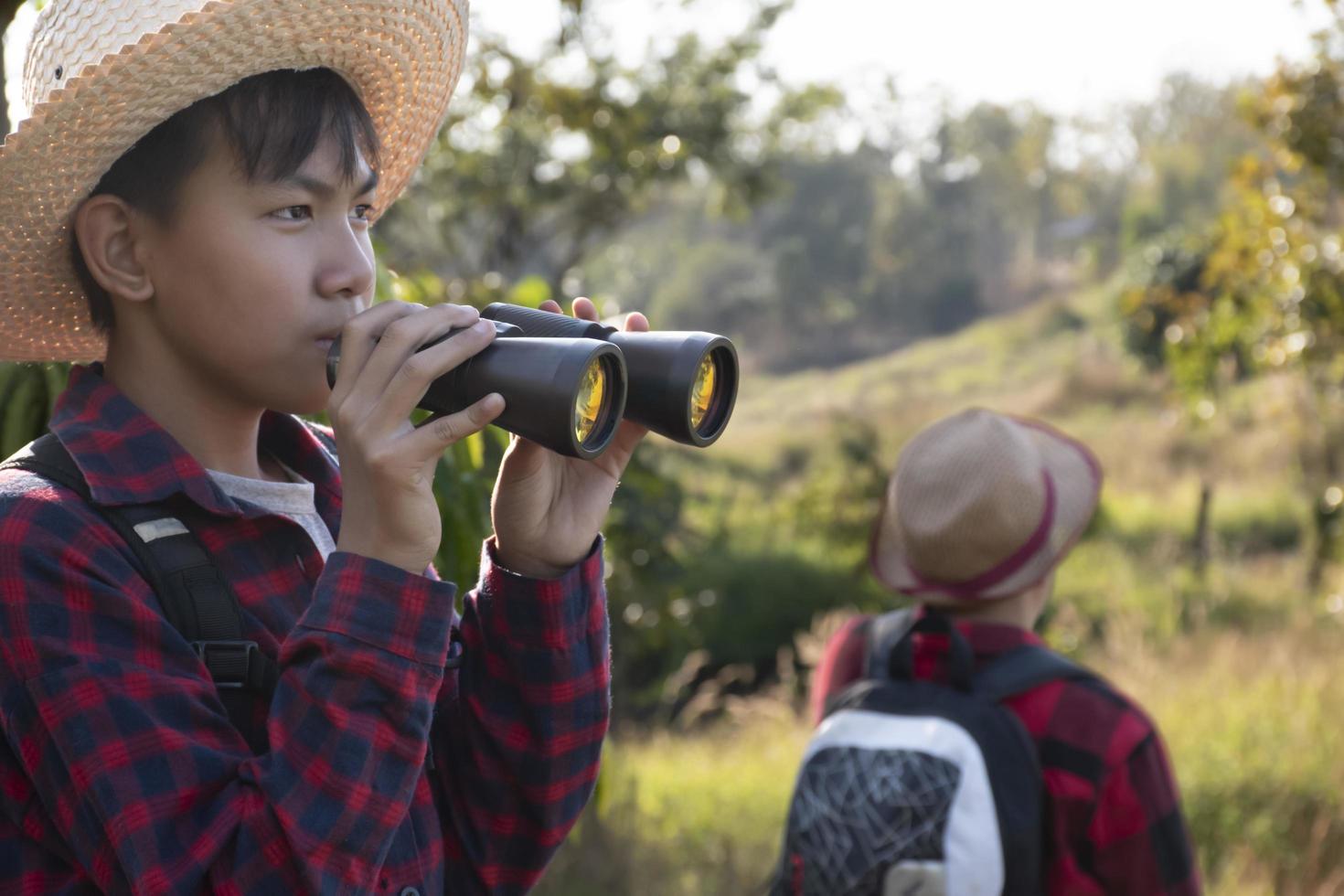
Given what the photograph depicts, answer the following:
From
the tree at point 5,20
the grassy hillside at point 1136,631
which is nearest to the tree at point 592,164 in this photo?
the grassy hillside at point 1136,631

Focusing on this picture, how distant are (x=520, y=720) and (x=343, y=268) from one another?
0.54m

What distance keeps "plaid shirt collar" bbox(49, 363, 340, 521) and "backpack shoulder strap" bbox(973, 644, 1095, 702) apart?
4.26ft

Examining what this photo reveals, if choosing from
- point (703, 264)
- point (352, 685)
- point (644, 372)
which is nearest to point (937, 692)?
point (644, 372)

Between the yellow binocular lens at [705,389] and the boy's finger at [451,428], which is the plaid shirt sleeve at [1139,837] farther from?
the boy's finger at [451,428]

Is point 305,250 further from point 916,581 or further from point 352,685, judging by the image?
point 916,581

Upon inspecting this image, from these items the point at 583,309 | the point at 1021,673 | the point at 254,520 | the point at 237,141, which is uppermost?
the point at 237,141

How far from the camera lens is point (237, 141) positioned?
4.75 feet

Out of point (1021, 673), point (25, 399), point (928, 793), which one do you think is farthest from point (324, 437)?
point (1021, 673)

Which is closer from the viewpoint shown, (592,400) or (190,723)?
(190,723)

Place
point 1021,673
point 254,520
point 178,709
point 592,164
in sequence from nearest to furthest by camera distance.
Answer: point 178,709, point 254,520, point 1021,673, point 592,164

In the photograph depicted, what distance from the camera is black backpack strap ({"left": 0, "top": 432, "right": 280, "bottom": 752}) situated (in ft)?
4.46

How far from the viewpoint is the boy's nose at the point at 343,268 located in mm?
1444

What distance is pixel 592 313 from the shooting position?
1794mm

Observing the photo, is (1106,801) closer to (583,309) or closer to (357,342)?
(583,309)
